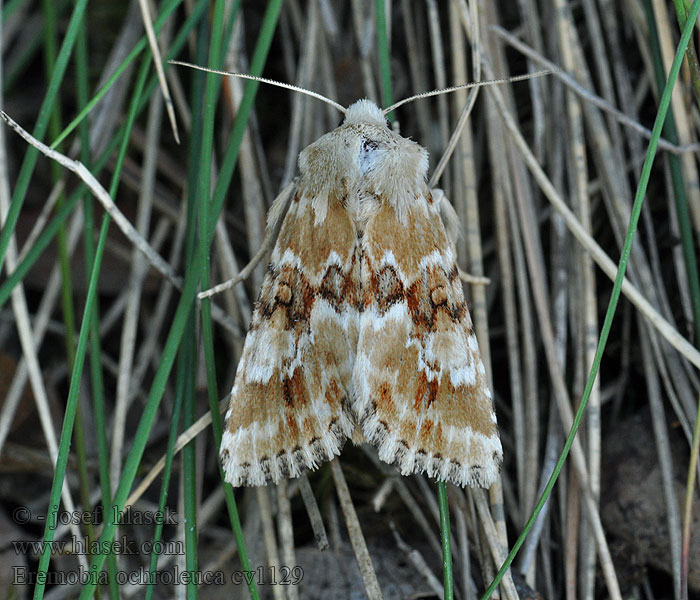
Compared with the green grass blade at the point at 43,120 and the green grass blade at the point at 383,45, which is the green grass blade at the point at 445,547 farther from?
the green grass blade at the point at 43,120

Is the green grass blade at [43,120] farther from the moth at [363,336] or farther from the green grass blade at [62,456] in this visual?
the moth at [363,336]

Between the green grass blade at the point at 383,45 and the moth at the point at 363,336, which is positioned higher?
the green grass blade at the point at 383,45

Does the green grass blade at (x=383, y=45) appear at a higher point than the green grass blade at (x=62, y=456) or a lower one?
higher

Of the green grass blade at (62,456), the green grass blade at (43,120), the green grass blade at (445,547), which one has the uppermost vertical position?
the green grass blade at (43,120)

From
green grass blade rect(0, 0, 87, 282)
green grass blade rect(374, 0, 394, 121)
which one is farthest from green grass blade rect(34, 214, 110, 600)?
green grass blade rect(374, 0, 394, 121)

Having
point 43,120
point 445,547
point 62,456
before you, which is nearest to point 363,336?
point 445,547

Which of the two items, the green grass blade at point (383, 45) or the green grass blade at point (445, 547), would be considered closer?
the green grass blade at point (445, 547)

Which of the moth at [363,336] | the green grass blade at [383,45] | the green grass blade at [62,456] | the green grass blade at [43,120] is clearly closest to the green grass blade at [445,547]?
the moth at [363,336]

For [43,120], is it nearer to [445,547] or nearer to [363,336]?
[363,336]

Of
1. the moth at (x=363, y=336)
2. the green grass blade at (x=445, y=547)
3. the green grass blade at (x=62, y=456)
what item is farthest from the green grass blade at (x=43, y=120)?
the green grass blade at (x=445, y=547)

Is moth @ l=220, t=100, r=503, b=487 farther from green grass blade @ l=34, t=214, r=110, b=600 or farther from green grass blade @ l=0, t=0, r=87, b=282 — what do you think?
green grass blade @ l=0, t=0, r=87, b=282
